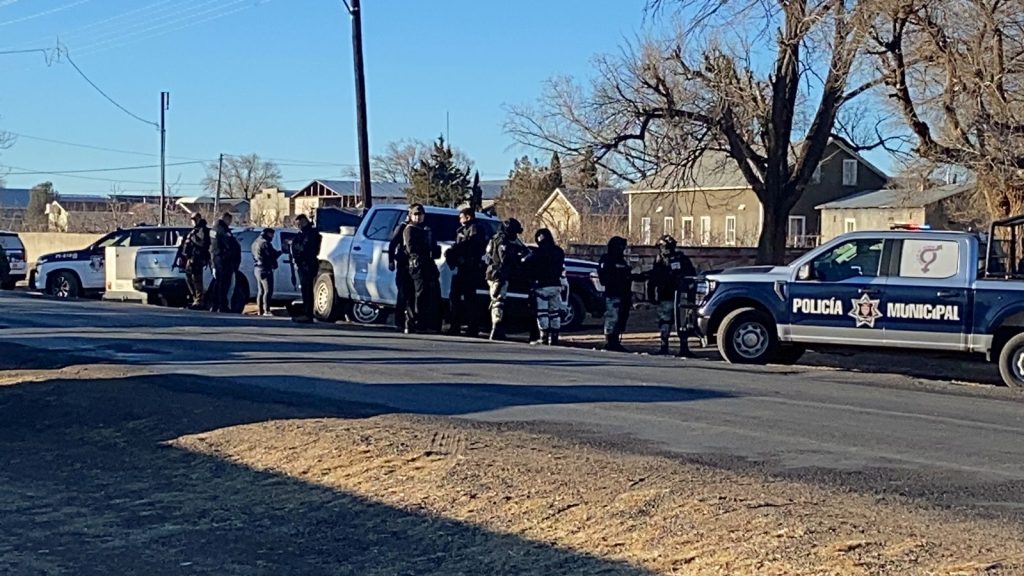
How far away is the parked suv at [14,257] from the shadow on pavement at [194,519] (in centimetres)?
2443

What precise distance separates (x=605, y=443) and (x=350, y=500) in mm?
2348

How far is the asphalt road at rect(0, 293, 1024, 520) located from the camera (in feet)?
30.2

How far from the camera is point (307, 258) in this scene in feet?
71.2

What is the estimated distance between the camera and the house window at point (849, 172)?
65938 mm

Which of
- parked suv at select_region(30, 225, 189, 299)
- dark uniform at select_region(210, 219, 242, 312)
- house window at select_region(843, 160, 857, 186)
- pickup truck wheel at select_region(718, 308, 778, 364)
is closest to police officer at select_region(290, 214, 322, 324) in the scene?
dark uniform at select_region(210, 219, 242, 312)

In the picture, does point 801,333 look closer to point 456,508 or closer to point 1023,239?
point 1023,239

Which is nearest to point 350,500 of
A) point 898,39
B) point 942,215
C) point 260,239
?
point 260,239

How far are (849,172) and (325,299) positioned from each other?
48872 millimetres

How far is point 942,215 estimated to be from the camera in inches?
1964

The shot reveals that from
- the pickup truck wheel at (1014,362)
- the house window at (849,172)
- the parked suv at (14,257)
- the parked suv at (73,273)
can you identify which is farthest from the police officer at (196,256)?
the house window at (849,172)

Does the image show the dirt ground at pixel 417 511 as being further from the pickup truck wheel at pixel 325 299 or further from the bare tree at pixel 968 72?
the bare tree at pixel 968 72

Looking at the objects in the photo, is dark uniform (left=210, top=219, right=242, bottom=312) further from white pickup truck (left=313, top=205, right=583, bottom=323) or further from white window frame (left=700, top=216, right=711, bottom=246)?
white window frame (left=700, top=216, right=711, bottom=246)

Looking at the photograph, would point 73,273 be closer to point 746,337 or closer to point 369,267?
point 369,267

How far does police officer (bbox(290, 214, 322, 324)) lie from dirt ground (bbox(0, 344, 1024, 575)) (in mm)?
10635
